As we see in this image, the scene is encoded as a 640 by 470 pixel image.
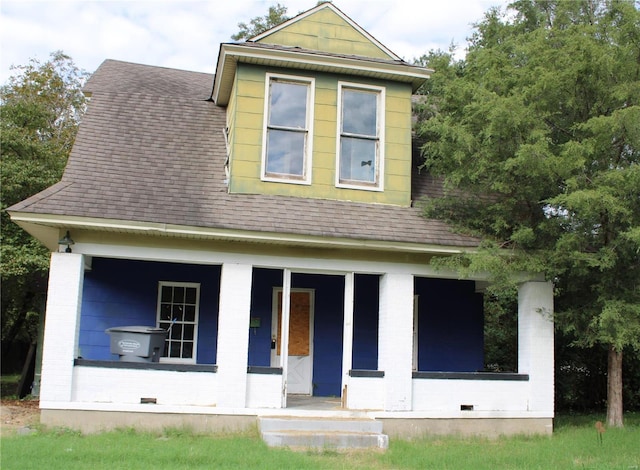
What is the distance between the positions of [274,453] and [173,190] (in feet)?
15.2

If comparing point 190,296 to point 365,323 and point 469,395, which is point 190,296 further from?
point 469,395

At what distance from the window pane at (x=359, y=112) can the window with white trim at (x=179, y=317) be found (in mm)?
4113

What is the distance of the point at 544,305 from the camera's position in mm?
11109

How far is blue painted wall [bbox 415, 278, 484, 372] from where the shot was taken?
1312cm

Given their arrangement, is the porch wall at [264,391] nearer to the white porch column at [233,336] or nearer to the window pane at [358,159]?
the white porch column at [233,336]

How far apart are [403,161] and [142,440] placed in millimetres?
6291

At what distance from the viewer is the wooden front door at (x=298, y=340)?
1263 centimetres

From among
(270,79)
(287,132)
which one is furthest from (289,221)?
(270,79)

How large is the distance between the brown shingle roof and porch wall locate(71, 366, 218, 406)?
2.30 m

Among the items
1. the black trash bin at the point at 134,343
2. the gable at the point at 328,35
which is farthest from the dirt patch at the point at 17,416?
the gable at the point at 328,35

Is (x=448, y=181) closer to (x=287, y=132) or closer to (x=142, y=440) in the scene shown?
(x=287, y=132)

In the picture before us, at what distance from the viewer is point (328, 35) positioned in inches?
480

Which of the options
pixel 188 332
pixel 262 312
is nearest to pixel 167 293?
pixel 188 332

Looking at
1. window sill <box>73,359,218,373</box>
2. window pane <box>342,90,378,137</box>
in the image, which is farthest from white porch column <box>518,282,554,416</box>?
window sill <box>73,359,218,373</box>
